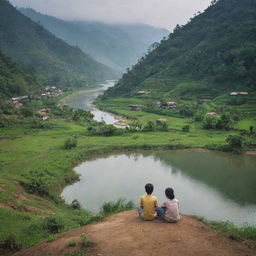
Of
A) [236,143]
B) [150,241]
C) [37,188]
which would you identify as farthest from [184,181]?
[150,241]

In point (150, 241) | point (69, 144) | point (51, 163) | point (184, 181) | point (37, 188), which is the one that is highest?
Answer: point (150, 241)

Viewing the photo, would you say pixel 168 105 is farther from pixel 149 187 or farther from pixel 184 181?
pixel 149 187

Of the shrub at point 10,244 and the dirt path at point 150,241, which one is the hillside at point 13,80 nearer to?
the shrub at point 10,244

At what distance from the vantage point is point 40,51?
131 metres

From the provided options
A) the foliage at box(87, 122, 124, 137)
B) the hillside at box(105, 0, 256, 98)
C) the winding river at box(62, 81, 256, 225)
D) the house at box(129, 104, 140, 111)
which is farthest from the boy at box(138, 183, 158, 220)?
the hillside at box(105, 0, 256, 98)

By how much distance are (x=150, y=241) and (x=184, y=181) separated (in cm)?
1781

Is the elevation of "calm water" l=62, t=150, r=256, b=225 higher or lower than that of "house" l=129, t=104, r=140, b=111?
lower

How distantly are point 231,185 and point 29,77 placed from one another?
231ft

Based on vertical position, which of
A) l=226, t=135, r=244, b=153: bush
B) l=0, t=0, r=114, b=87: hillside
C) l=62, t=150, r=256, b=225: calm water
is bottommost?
l=62, t=150, r=256, b=225: calm water

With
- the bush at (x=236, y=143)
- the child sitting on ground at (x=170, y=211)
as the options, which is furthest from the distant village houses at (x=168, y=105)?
the child sitting on ground at (x=170, y=211)

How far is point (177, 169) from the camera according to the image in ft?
92.4

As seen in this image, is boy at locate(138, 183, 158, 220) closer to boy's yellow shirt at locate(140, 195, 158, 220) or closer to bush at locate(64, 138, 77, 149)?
boy's yellow shirt at locate(140, 195, 158, 220)

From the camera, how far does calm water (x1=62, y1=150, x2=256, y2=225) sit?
65.0 feet

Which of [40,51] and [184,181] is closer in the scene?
[184,181]
